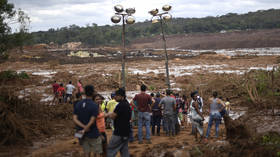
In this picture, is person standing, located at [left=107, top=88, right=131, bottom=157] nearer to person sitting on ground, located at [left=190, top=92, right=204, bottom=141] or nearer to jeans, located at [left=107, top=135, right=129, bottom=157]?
jeans, located at [left=107, top=135, right=129, bottom=157]

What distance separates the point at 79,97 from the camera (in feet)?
29.1

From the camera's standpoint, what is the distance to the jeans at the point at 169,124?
31.9 feet

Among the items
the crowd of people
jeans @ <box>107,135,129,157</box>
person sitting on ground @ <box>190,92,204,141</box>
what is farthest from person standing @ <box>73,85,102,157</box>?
person sitting on ground @ <box>190,92,204,141</box>

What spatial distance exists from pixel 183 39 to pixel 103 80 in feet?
229

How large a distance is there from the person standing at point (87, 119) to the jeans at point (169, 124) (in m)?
4.09

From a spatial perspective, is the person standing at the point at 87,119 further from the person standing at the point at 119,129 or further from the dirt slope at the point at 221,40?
the dirt slope at the point at 221,40

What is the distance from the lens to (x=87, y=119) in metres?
5.83

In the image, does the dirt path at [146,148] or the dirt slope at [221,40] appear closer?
the dirt path at [146,148]

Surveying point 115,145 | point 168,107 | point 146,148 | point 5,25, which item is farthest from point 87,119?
point 5,25

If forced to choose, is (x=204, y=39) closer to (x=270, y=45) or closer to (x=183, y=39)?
(x=183, y=39)

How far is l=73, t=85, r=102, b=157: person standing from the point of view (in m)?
5.80

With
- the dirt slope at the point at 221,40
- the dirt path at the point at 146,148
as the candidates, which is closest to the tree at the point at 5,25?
the dirt path at the point at 146,148

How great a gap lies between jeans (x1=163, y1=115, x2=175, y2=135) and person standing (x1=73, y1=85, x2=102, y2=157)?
4.09m

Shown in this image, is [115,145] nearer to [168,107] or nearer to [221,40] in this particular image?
[168,107]
